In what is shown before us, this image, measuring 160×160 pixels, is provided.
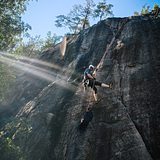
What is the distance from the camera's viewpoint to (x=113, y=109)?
6141 millimetres

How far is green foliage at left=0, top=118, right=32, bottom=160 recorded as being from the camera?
20.8 feet

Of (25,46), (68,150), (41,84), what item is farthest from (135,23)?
(25,46)

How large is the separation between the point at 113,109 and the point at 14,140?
19.9 feet

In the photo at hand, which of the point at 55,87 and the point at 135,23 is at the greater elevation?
the point at 135,23

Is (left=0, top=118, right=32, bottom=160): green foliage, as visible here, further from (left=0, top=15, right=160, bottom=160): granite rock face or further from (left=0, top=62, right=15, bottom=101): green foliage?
(left=0, top=62, right=15, bottom=101): green foliage

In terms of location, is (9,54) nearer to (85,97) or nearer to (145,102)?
(85,97)

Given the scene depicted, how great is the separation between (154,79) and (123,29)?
199 inches

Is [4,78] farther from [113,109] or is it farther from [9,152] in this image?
[113,109]

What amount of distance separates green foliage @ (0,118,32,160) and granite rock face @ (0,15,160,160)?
378mm

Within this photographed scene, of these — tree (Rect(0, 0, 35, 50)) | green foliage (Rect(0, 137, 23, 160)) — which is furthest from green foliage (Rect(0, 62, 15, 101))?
green foliage (Rect(0, 137, 23, 160))

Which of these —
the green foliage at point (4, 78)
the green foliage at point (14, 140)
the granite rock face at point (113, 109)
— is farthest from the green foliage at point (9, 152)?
the green foliage at point (4, 78)

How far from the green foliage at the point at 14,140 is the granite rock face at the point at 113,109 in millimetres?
378

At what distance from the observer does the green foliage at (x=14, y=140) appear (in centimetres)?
633

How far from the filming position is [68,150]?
5633 mm
